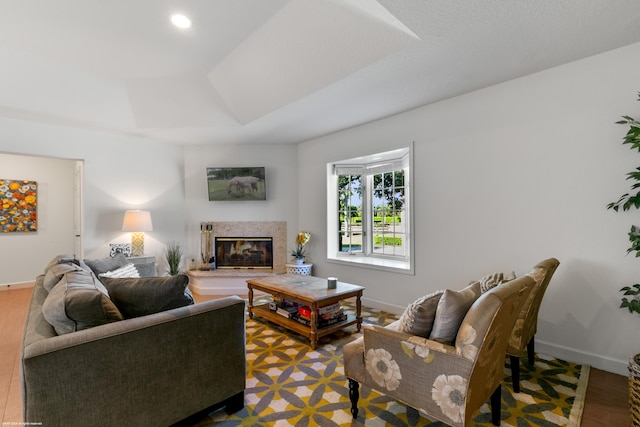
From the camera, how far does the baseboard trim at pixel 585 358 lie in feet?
8.25

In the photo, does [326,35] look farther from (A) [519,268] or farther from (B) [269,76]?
(A) [519,268]

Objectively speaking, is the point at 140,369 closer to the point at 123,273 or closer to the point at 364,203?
the point at 123,273

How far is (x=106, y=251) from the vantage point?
482 centimetres

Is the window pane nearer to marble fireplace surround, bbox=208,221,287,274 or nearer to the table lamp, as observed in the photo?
marble fireplace surround, bbox=208,221,287,274

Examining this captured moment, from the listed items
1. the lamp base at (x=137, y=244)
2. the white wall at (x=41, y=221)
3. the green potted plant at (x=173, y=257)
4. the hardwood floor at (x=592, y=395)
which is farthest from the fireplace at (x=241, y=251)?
the white wall at (x=41, y=221)

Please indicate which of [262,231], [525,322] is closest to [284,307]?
[262,231]

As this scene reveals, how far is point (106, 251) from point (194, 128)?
2.37 meters

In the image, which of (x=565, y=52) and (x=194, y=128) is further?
(x=194, y=128)

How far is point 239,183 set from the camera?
5426 millimetres

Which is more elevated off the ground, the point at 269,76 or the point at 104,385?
the point at 269,76

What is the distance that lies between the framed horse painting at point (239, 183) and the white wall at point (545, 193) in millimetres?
2624

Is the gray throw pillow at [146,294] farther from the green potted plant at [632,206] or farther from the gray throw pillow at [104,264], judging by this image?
the green potted plant at [632,206]

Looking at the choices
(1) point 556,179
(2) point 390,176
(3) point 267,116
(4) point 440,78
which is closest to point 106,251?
(3) point 267,116

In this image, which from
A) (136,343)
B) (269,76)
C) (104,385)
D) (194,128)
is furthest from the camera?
(194,128)
